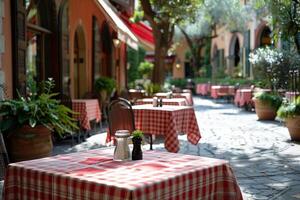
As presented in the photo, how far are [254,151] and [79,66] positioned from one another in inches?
251

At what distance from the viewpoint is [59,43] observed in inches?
372

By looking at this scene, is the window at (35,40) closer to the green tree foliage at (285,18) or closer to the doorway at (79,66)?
the doorway at (79,66)

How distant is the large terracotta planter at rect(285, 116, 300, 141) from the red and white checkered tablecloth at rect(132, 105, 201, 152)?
2348 millimetres

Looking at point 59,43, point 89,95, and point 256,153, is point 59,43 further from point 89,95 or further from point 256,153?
point 256,153

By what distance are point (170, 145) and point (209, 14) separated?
19.8m

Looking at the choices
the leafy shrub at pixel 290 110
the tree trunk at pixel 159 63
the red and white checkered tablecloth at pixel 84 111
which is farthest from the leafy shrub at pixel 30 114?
the tree trunk at pixel 159 63

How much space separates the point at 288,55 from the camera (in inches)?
571

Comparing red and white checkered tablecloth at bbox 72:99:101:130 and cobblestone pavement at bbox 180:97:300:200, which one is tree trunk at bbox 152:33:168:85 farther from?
red and white checkered tablecloth at bbox 72:99:101:130

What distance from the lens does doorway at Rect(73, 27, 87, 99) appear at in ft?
40.5

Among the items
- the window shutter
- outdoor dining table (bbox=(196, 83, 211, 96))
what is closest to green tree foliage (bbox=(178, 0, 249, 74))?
outdoor dining table (bbox=(196, 83, 211, 96))

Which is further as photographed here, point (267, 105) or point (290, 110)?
point (267, 105)

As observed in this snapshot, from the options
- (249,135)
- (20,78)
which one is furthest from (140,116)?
(249,135)

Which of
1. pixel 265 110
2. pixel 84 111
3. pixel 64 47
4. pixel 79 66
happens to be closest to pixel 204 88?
pixel 265 110

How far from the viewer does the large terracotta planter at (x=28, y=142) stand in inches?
227
